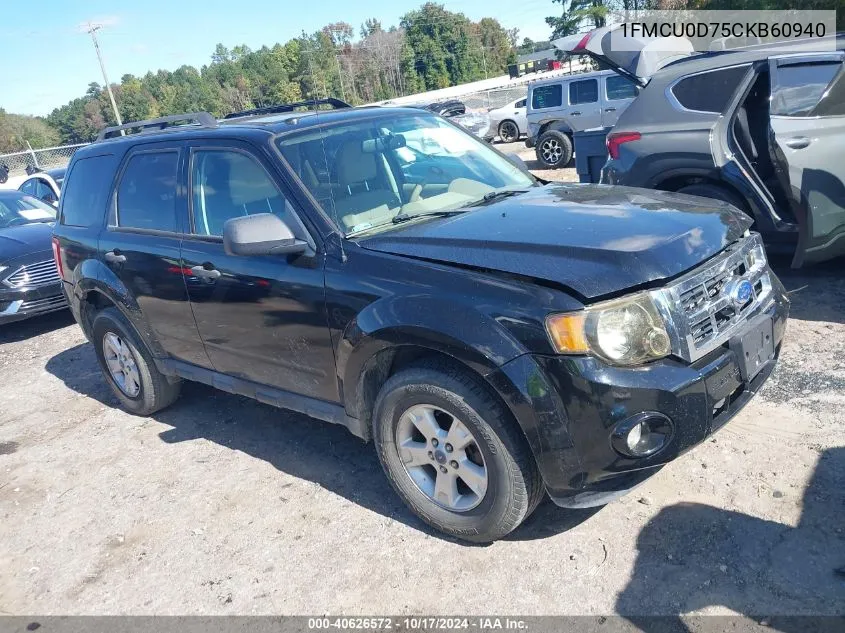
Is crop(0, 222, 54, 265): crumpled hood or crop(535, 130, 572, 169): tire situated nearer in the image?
crop(0, 222, 54, 265): crumpled hood

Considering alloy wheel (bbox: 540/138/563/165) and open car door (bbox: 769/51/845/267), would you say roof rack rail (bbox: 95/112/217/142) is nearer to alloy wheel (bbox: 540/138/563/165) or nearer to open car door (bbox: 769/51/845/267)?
open car door (bbox: 769/51/845/267)

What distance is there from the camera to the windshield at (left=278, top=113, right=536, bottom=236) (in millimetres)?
3494

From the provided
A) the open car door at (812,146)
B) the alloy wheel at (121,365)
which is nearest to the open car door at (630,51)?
the open car door at (812,146)

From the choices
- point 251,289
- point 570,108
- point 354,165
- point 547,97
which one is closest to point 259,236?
point 251,289

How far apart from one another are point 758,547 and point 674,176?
3.66 metres

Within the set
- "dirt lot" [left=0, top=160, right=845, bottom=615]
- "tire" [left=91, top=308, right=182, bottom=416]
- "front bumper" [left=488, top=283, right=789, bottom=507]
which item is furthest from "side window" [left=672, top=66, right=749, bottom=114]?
"tire" [left=91, top=308, right=182, bottom=416]

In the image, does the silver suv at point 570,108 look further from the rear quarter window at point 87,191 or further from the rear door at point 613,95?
the rear quarter window at point 87,191

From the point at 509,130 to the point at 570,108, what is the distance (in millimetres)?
6359

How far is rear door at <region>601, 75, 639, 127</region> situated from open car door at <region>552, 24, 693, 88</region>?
7780 millimetres

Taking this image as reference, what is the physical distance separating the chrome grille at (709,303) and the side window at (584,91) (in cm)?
1308

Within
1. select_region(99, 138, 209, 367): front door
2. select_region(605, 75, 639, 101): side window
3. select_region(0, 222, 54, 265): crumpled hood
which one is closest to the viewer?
select_region(99, 138, 209, 367): front door

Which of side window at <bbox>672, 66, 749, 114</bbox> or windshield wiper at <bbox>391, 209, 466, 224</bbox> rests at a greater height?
side window at <bbox>672, 66, 749, 114</bbox>

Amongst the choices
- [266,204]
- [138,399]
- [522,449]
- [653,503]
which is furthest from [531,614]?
[138,399]

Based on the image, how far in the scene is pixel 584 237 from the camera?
2875 mm
